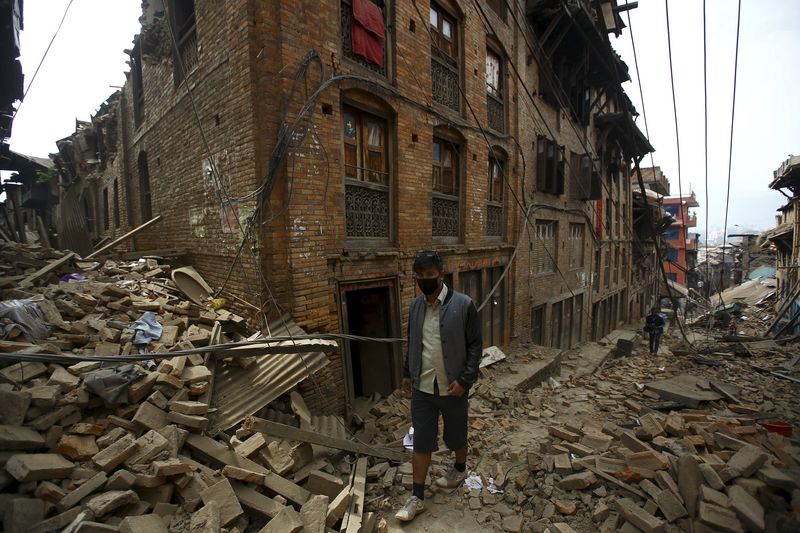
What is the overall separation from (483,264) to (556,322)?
609cm

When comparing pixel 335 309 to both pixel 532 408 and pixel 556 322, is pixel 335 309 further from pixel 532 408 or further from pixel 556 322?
pixel 556 322

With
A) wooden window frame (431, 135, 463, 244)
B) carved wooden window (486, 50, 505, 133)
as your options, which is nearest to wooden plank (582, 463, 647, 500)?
wooden window frame (431, 135, 463, 244)

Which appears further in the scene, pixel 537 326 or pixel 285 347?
pixel 537 326

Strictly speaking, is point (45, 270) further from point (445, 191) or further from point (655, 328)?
point (655, 328)

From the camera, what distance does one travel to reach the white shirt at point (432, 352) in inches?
129

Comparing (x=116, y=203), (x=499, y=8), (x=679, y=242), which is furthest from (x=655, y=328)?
(x=679, y=242)

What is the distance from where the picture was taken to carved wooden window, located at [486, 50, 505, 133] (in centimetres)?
962

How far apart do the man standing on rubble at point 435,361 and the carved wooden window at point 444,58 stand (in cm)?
591

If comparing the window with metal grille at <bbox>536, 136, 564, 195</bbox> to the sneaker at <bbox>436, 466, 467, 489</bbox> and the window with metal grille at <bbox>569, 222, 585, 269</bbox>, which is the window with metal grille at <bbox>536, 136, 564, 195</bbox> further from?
the sneaker at <bbox>436, 466, 467, 489</bbox>

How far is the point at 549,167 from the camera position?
11992mm

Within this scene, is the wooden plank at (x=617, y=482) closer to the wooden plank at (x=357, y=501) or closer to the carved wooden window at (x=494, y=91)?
the wooden plank at (x=357, y=501)

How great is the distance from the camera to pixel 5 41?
22.0 ft

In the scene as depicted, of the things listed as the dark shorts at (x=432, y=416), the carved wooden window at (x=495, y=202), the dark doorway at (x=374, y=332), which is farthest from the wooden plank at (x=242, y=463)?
the carved wooden window at (x=495, y=202)

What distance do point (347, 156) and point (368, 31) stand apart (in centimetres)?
219
